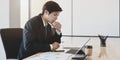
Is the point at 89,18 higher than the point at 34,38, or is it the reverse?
the point at 89,18

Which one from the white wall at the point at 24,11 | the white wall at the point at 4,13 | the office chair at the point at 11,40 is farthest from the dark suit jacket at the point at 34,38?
the white wall at the point at 24,11

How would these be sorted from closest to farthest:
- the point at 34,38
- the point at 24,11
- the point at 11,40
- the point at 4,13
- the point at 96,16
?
1. the point at 34,38
2. the point at 11,40
3. the point at 4,13
4. the point at 96,16
5. the point at 24,11

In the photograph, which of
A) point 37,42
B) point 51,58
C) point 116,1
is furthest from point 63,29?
point 51,58

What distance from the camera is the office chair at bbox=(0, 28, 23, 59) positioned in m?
2.55

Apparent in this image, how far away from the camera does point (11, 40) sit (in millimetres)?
2604

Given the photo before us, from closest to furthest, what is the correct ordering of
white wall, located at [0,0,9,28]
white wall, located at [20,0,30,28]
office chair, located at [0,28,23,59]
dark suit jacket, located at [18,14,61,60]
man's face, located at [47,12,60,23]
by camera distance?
dark suit jacket, located at [18,14,61,60] → man's face, located at [47,12,60,23] → office chair, located at [0,28,23,59] → white wall, located at [0,0,9,28] → white wall, located at [20,0,30,28]

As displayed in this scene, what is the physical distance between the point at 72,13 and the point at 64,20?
208 mm

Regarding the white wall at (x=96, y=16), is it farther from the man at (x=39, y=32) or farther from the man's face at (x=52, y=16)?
the man's face at (x=52, y=16)

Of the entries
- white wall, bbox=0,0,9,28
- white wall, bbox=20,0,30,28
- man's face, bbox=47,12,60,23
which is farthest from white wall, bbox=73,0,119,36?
man's face, bbox=47,12,60,23

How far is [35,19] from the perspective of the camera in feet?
7.84

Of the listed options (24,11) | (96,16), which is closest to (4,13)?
(24,11)

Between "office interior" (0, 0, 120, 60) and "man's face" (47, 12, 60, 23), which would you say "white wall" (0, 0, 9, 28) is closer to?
"office interior" (0, 0, 120, 60)

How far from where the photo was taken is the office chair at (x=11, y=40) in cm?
255

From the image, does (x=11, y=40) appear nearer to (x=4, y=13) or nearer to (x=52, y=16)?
(x=52, y=16)
